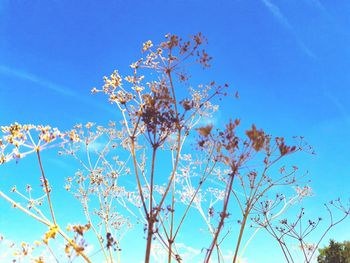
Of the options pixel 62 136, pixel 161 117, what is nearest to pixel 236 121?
pixel 161 117

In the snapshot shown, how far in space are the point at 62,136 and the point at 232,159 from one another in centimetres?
280

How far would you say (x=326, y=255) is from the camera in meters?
46.4

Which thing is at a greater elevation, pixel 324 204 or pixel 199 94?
pixel 199 94

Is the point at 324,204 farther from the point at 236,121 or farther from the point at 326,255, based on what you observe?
the point at 326,255

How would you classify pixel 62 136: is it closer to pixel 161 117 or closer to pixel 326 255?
pixel 161 117

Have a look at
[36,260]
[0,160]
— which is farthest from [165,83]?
[36,260]

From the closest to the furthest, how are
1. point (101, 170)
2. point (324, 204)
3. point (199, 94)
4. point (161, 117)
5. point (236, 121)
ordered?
point (236, 121), point (161, 117), point (199, 94), point (324, 204), point (101, 170)

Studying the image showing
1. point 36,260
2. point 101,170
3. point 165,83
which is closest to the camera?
point 36,260

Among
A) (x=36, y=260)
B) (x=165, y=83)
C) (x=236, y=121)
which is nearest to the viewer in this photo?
(x=36, y=260)

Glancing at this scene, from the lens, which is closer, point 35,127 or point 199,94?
point 35,127

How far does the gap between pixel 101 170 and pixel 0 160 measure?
9273 millimetres

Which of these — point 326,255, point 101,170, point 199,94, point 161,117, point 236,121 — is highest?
point 326,255

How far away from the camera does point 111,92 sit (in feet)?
24.1

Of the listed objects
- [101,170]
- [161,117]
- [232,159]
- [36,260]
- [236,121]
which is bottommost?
[36,260]
